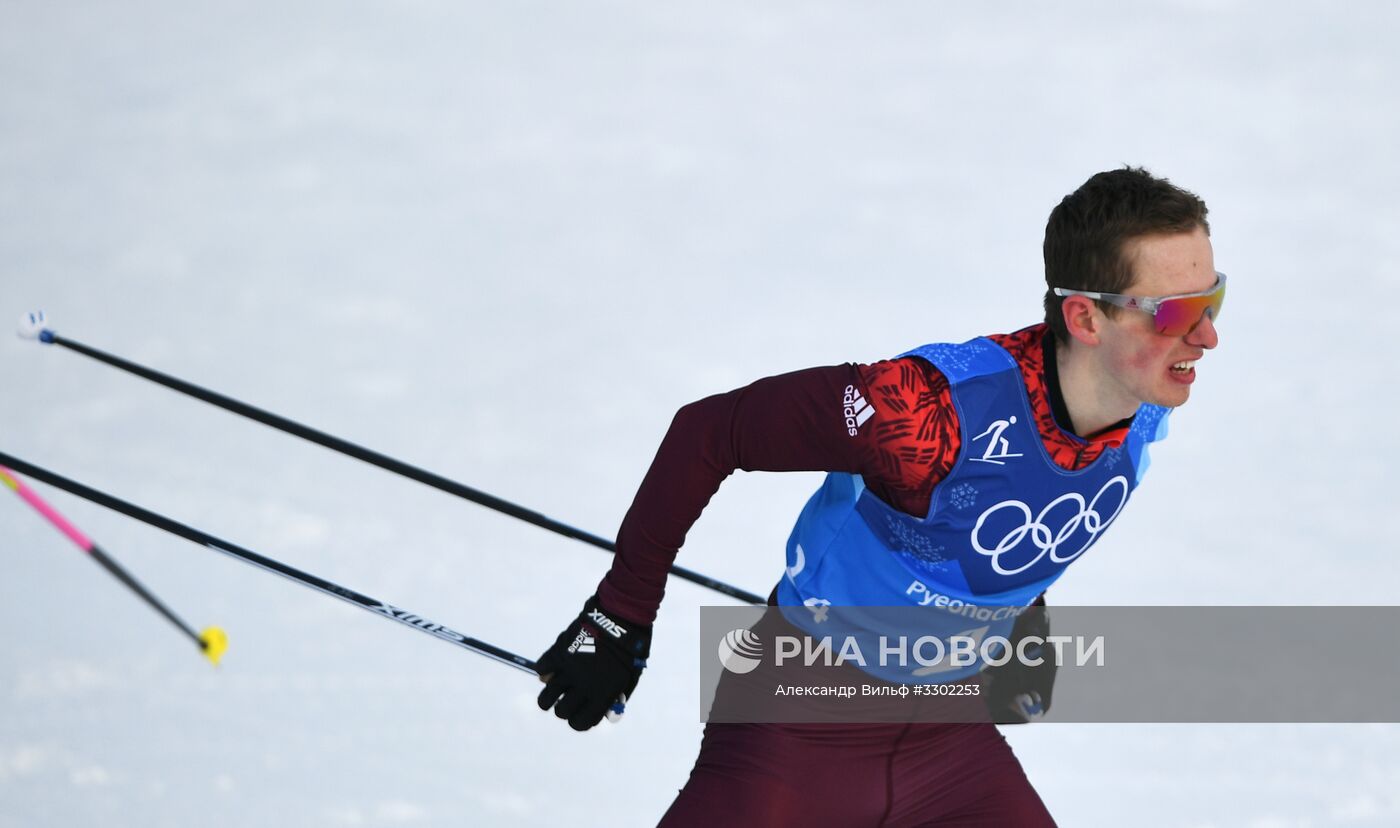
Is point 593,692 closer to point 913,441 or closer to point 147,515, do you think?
point 913,441

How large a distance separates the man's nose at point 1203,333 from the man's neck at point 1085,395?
14 centimetres

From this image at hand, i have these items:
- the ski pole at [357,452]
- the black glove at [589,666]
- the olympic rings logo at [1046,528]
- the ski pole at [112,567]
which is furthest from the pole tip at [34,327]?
the olympic rings logo at [1046,528]

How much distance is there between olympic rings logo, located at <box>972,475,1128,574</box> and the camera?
2555 mm

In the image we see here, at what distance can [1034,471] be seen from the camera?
2.52m

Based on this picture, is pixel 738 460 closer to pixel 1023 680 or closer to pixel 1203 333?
pixel 1203 333

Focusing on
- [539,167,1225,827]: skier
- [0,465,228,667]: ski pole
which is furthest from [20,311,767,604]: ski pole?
[0,465,228,667]: ski pole

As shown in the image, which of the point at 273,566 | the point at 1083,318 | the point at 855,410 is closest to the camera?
the point at 855,410

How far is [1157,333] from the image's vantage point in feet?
8.15

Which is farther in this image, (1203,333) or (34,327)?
(34,327)

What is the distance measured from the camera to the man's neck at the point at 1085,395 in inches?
100

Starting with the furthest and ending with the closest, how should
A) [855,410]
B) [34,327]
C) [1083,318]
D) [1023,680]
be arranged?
[34,327], [1023,680], [1083,318], [855,410]

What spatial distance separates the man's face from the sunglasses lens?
0.04 feet

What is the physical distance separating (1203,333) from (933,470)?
1.58ft

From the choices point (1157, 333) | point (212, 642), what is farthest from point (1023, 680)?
point (212, 642)
